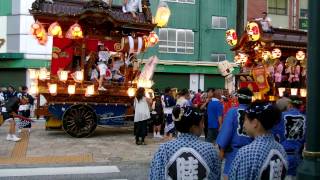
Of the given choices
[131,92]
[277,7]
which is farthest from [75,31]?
[277,7]

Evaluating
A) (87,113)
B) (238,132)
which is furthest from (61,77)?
(238,132)

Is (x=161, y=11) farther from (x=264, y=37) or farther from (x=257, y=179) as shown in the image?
(x=257, y=179)

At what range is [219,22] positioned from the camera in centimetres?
3456

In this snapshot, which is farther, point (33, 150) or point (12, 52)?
point (12, 52)

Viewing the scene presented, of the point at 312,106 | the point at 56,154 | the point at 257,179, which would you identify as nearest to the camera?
the point at 257,179

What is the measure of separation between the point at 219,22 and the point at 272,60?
19466mm

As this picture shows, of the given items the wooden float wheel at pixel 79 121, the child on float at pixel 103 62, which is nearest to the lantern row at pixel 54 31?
the child on float at pixel 103 62

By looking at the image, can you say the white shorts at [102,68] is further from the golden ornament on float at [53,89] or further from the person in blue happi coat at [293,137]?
the person in blue happi coat at [293,137]

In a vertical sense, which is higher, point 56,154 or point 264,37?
point 264,37

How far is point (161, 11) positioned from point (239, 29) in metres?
8.76

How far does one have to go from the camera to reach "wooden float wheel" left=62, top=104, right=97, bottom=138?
1459 centimetres

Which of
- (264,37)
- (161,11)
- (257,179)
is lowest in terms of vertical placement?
(257,179)

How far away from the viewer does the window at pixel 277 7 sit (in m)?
35.9

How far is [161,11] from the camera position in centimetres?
1659
